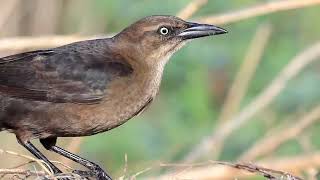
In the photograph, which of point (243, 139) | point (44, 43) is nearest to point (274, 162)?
point (243, 139)

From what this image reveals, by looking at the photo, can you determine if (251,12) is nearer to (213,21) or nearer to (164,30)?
(213,21)

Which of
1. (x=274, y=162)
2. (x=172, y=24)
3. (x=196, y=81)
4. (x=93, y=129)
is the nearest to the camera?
(x=93, y=129)

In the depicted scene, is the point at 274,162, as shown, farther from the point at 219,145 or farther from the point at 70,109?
the point at 70,109

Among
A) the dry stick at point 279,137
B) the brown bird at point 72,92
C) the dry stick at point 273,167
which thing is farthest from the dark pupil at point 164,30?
the dry stick at point 279,137

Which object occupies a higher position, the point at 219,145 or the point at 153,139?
the point at 153,139

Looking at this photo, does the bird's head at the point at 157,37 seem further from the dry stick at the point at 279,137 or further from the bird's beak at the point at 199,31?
the dry stick at the point at 279,137

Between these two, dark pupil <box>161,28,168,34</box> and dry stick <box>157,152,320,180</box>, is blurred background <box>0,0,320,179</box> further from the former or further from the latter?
dark pupil <box>161,28,168,34</box>

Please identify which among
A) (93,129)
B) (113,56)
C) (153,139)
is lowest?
(93,129)

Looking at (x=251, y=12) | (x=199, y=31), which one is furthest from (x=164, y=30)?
(x=251, y=12)
